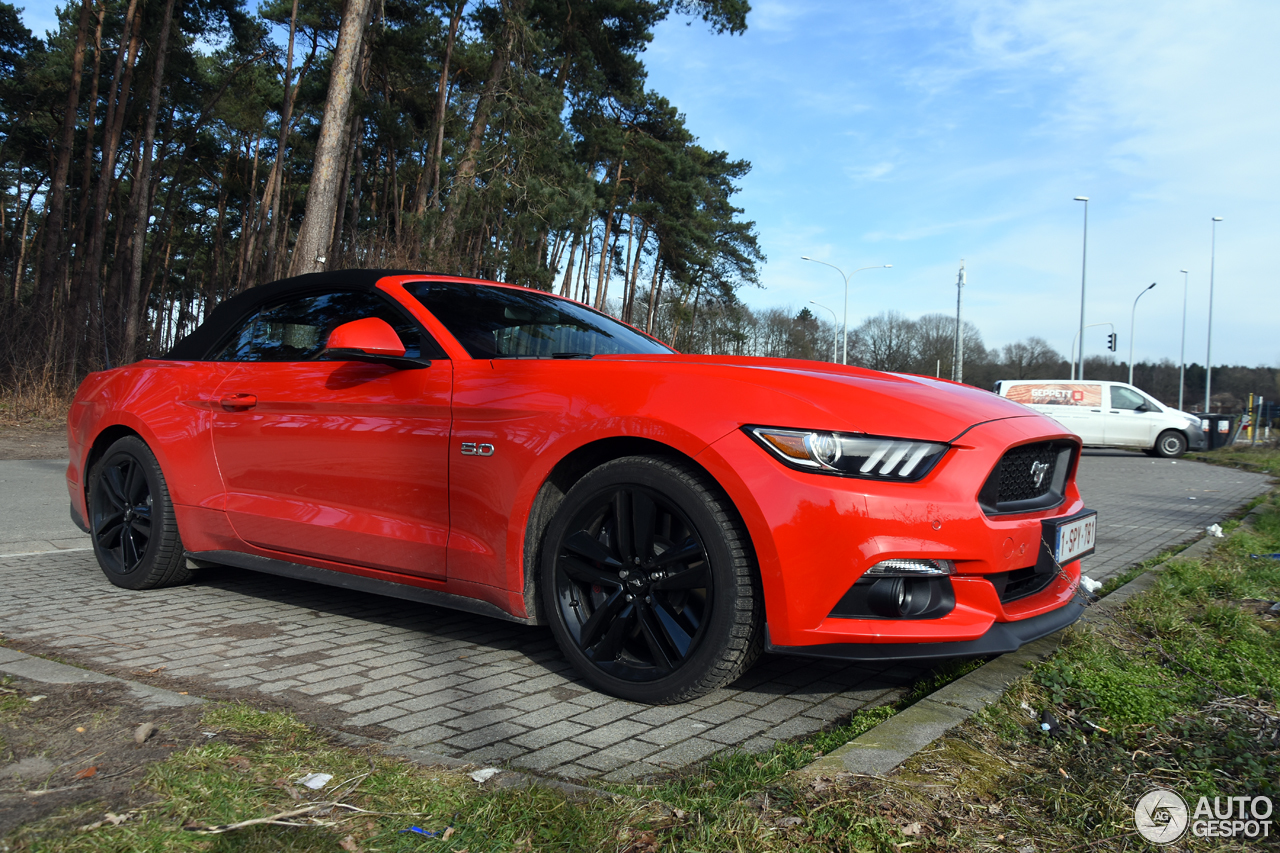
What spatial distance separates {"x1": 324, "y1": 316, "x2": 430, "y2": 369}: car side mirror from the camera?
11.0 feet

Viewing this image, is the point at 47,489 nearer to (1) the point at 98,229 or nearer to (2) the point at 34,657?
(2) the point at 34,657

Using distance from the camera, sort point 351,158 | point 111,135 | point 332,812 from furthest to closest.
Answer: point 351,158 → point 111,135 → point 332,812

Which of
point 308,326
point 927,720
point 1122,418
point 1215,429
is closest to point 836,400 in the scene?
point 927,720

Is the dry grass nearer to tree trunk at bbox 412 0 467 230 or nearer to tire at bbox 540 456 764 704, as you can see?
tree trunk at bbox 412 0 467 230

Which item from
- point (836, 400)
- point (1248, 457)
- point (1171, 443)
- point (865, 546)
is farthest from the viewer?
point (1171, 443)

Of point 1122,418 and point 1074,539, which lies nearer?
point 1074,539

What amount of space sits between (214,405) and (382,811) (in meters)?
2.69

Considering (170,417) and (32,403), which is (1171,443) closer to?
(170,417)

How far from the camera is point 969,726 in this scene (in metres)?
2.50

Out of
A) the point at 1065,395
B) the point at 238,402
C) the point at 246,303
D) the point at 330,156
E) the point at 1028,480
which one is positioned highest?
the point at 330,156

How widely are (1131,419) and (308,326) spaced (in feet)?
73.7

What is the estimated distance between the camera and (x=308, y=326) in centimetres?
405

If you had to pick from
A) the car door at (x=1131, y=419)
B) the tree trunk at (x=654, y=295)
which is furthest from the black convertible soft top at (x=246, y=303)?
the tree trunk at (x=654, y=295)

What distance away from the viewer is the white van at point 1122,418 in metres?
21.7
